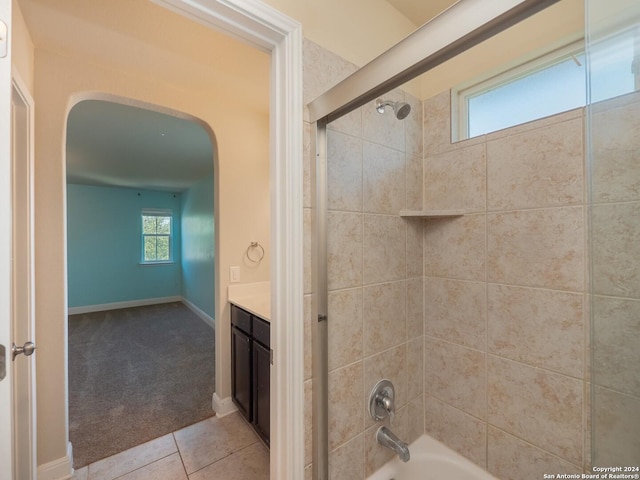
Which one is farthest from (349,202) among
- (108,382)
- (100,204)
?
(100,204)

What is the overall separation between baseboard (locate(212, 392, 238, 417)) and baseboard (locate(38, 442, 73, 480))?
87 cm

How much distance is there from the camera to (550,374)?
1.12 meters

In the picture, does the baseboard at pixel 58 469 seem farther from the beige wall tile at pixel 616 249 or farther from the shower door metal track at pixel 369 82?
the beige wall tile at pixel 616 249

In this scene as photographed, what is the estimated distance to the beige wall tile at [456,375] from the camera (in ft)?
4.38

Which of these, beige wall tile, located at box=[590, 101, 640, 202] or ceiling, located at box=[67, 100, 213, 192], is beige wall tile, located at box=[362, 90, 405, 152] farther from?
ceiling, located at box=[67, 100, 213, 192]

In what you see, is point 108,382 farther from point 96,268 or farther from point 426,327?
point 96,268

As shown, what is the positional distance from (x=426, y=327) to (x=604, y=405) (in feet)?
2.61

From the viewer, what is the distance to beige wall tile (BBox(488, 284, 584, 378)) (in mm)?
1064

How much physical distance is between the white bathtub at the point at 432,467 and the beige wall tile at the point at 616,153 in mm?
1379

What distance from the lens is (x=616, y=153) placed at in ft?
2.53

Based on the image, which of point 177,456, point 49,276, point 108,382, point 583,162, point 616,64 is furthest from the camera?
point 108,382


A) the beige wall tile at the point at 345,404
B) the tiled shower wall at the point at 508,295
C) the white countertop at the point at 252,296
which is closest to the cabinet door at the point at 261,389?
the white countertop at the point at 252,296

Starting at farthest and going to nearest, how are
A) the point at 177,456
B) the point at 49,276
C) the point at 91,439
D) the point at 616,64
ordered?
1. the point at 91,439
2. the point at 177,456
3. the point at 49,276
4. the point at 616,64

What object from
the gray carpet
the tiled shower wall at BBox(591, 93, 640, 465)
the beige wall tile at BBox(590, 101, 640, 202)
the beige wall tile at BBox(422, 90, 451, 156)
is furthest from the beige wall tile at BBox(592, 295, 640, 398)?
the gray carpet
